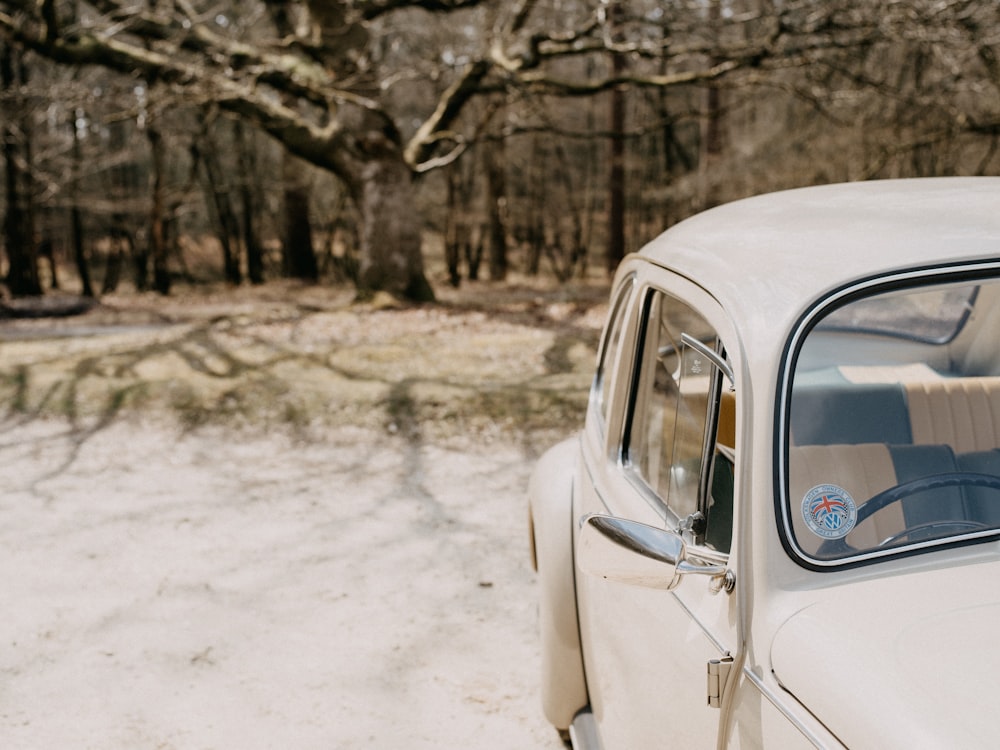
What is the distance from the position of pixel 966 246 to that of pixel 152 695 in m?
3.32

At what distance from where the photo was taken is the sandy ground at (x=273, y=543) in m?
3.89

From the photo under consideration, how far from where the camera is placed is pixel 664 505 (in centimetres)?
245

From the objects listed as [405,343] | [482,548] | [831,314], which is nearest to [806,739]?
[831,314]

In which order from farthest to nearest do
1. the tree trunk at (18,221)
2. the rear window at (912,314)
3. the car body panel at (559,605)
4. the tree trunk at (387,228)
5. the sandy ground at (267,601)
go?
the tree trunk at (18,221) < the tree trunk at (387,228) < the sandy ground at (267,601) < the car body panel at (559,605) < the rear window at (912,314)

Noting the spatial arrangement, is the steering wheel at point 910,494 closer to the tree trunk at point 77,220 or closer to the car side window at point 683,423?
the car side window at point 683,423

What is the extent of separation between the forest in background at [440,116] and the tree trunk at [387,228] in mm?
32

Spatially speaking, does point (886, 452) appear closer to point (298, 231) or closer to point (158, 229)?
point (158, 229)

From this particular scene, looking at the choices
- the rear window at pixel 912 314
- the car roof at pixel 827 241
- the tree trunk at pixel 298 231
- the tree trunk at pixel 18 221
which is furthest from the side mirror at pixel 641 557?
the tree trunk at pixel 298 231

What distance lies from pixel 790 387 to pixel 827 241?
0.42m

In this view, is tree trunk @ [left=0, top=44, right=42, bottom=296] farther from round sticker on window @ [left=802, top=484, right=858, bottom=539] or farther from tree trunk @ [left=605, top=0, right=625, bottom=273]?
round sticker on window @ [left=802, top=484, right=858, bottom=539]

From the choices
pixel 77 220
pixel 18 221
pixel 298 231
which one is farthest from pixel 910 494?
pixel 77 220

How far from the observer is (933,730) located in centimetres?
138

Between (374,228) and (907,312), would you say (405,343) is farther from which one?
(907,312)

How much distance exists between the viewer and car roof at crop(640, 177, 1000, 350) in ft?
6.74
